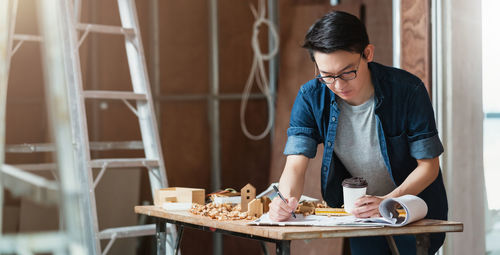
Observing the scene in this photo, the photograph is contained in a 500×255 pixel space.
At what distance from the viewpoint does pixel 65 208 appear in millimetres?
675

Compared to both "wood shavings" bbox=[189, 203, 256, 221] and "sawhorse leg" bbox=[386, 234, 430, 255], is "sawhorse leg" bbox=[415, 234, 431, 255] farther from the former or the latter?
"wood shavings" bbox=[189, 203, 256, 221]

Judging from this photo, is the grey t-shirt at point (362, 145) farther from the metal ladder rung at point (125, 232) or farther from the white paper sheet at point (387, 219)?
the metal ladder rung at point (125, 232)

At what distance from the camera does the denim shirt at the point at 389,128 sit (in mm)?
Answer: 2207

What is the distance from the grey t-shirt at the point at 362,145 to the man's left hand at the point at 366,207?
31 cm

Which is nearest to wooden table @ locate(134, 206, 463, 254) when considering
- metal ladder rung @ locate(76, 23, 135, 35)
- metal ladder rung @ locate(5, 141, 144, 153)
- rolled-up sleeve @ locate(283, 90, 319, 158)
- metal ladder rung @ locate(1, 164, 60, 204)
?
rolled-up sleeve @ locate(283, 90, 319, 158)

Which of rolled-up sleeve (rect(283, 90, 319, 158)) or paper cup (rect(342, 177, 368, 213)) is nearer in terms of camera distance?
paper cup (rect(342, 177, 368, 213))

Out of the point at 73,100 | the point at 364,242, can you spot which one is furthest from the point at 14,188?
the point at 73,100

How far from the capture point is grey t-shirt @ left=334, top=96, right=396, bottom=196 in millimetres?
2285

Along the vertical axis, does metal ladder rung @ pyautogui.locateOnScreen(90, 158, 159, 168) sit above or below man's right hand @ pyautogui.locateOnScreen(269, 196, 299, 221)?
above

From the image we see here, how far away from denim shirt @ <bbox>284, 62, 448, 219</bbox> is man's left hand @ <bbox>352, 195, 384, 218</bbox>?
27 cm

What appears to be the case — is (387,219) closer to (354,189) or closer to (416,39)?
(354,189)

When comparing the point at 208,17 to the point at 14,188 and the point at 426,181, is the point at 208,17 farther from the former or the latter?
the point at 14,188

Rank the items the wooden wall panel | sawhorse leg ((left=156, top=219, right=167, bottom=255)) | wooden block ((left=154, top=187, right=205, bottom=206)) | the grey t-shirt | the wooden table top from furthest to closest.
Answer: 1. the wooden wall panel
2. sawhorse leg ((left=156, top=219, right=167, bottom=255))
3. wooden block ((left=154, top=187, right=205, bottom=206))
4. the grey t-shirt
5. the wooden table top

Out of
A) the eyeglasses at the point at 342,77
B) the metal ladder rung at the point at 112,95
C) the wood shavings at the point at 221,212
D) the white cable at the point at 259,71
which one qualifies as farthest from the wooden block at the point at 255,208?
the white cable at the point at 259,71
